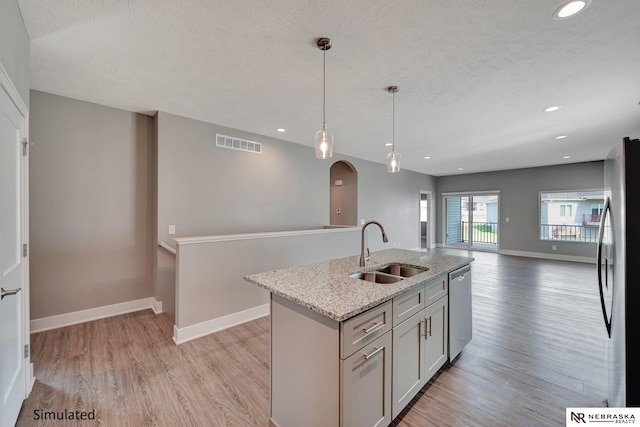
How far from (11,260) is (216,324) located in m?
1.88

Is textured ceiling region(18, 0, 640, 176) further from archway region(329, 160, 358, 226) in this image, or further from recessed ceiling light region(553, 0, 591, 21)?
archway region(329, 160, 358, 226)

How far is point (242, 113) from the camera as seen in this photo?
3521 millimetres

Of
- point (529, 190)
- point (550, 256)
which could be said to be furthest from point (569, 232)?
point (529, 190)

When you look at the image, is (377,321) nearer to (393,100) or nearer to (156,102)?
(393,100)

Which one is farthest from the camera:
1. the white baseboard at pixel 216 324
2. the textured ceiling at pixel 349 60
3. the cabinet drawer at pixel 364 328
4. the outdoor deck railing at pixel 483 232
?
the outdoor deck railing at pixel 483 232

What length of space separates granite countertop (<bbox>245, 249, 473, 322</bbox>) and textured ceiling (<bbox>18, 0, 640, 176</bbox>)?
1763 millimetres

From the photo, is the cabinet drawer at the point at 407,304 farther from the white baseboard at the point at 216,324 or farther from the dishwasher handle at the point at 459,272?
the white baseboard at the point at 216,324

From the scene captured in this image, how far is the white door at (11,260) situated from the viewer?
1.50 meters

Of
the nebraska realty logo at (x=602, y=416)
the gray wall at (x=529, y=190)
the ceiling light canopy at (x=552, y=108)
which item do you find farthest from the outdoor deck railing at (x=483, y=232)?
the nebraska realty logo at (x=602, y=416)

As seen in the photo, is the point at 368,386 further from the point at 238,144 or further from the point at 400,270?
the point at 238,144

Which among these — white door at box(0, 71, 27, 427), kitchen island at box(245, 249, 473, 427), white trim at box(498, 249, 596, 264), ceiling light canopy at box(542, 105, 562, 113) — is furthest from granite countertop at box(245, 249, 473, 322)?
white trim at box(498, 249, 596, 264)

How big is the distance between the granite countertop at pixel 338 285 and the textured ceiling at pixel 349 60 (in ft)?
5.78

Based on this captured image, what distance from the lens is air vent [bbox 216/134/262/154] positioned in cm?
401

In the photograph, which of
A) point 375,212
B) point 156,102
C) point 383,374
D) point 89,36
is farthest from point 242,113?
point 375,212
